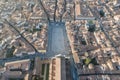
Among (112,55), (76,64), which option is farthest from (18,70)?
(112,55)

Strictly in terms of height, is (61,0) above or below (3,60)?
above

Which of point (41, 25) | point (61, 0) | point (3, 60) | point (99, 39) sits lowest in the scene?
point (3, 60)

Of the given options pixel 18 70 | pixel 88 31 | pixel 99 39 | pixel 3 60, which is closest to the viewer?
pixel 18 70

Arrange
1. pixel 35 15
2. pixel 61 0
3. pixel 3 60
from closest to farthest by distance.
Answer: pixel 3 60 < pixel 35 15 < pixel 61 0

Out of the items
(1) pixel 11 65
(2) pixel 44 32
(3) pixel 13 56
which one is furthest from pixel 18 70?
(2) pixel 44 32

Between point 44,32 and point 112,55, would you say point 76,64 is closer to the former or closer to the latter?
point 112,55

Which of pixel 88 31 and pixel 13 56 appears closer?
pixel 13 56

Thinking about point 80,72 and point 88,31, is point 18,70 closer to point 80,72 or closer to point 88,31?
point 80,72
